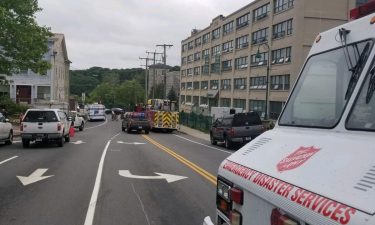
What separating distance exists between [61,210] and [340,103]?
630 centimetres

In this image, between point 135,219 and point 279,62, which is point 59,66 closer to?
point 279,62

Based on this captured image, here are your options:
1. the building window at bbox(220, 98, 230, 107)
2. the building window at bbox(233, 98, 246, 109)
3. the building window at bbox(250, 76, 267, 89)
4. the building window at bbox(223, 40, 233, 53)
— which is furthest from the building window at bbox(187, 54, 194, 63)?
the building window at bbox(250, 76, 267, 89)

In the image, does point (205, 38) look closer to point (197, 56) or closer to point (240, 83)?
point (197, 56)

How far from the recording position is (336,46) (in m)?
4.13

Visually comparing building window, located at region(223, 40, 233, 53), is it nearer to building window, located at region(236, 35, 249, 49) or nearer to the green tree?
building window, located at region(236, 35, 249, 49)

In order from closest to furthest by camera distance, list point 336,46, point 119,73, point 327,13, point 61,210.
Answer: point 336,46 → point 61,210 → point 327,13 → point 119,73

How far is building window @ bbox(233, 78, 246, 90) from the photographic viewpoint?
227ft

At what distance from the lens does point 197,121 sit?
56031mm

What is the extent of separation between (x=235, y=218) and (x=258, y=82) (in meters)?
60.5

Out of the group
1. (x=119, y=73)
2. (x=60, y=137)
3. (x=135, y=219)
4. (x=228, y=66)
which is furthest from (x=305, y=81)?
(x=119, y=73)

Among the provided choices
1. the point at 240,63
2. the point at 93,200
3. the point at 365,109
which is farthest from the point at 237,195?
the point at 240,63

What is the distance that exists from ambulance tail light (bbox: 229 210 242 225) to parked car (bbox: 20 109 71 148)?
2062cm

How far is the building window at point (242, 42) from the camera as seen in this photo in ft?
228

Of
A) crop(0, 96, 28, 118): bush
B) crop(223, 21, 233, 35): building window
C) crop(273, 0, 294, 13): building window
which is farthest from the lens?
crop(223, 21, 233, 35): building window
